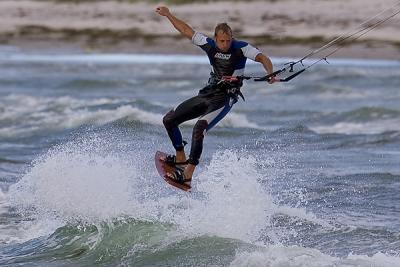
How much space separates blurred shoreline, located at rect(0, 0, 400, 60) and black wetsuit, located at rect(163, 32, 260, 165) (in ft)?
106

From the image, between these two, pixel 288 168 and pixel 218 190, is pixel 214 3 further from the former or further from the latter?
pixel 218 190

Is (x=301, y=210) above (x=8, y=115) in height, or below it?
below

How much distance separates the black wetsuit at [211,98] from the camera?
1210cm

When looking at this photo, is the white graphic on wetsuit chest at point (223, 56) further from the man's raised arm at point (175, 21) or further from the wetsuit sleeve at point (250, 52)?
the man's raised arm at point (175, 21)

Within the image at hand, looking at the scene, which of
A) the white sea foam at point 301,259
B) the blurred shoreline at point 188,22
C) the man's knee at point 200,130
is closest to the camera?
the white sea foam at point 301,259

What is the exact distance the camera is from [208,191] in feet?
42.3

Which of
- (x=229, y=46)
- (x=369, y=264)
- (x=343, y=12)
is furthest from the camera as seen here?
(x=343, y=12)

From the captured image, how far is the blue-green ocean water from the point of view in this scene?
1234 cm

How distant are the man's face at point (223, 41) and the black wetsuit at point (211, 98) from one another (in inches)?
2.6

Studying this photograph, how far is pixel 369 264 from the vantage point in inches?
439

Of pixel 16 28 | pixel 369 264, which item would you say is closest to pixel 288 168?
pixel 369 264

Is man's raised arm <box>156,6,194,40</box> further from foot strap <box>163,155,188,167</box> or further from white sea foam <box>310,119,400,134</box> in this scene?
white sea foam <box>310,119,400,134</box>

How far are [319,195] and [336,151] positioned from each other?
4.96 metres

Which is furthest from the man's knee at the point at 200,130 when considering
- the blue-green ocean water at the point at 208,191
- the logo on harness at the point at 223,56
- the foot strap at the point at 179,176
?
the logo on harness at the point at 223,56
